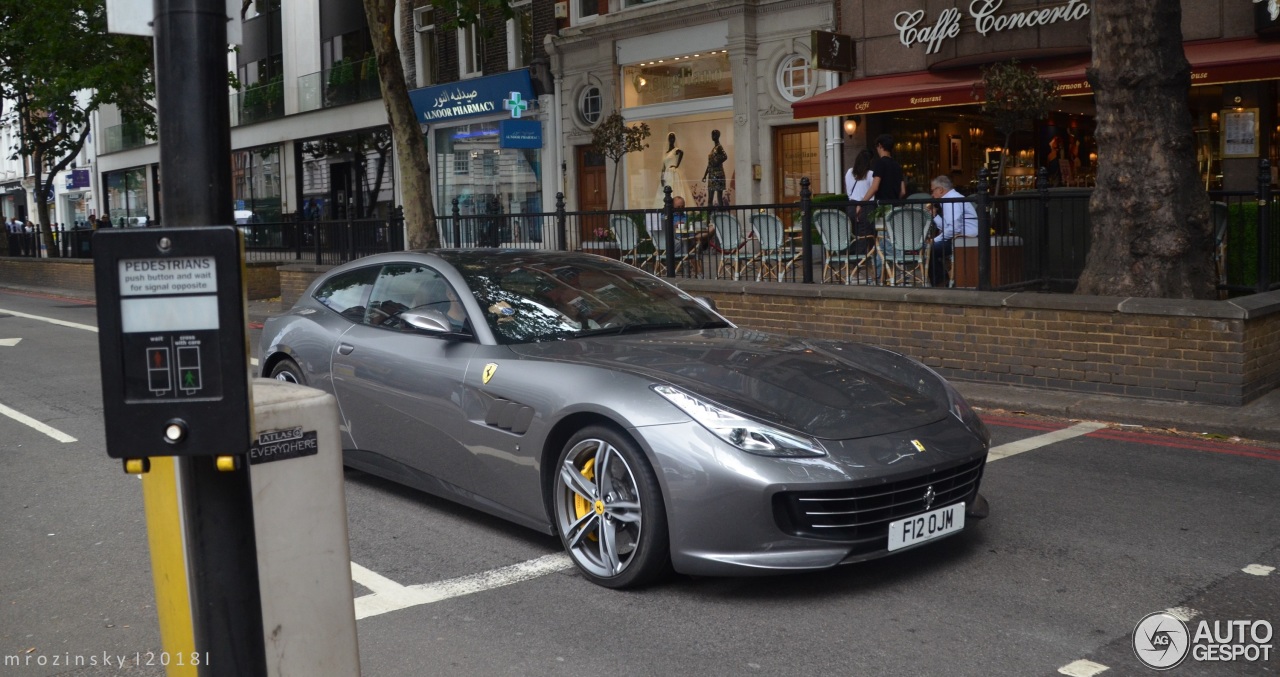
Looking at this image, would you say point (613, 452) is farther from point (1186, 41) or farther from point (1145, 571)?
point (1186, 41)

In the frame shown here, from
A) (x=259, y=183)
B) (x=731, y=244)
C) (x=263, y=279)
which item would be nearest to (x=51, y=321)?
(x=263, y=279)

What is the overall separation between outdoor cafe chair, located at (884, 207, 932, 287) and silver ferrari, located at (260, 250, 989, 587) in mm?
5217

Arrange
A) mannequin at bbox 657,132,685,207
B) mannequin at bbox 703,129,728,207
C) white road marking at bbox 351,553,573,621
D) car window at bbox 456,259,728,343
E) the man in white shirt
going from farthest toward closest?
mannequin at bbox 657,132,685,207, mannequin at bbox 703,129,728,207, the man in white shirt, car window at bbox 456,259,728,343, white road marking at bbox 351,553,573,621

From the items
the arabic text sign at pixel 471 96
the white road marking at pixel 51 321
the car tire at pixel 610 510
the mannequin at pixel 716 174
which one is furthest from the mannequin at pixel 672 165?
the car tire at pixel 610 510

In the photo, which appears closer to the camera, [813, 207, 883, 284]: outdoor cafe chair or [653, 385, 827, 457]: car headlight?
[653, 385, 827, 457]: car headlight

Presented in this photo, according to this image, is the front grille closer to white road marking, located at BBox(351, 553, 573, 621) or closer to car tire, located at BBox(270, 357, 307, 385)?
white road marking, located at BBox(351, 553, 573, 621)

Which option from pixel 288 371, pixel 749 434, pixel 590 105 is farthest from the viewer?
pixel 590 105

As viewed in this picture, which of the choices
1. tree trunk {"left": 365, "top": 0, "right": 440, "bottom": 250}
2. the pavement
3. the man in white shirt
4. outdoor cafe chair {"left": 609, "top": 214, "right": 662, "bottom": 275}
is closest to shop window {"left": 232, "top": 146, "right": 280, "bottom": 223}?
tree trunk {"left": 365, "top": 0, "right": 440, "bottom": 250}

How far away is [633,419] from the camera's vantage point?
15.6ft

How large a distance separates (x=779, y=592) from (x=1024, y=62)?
46.7 feet

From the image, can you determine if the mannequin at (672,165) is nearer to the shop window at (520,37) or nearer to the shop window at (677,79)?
the shop window at (677,79)

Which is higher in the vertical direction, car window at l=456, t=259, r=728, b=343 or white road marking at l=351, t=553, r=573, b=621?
car window at l=456, t=259, r=728, b=343

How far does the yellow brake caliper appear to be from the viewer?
16.4ft

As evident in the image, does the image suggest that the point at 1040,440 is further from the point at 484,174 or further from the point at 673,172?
the point at 484,174
